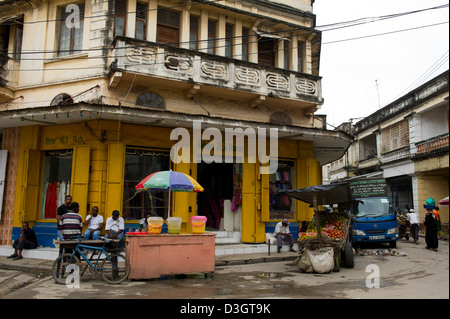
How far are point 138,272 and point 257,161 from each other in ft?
22.1

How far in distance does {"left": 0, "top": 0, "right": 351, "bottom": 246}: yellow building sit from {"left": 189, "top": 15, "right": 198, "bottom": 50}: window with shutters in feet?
0.14

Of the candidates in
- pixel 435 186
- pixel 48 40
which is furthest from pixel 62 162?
pixel 435 186

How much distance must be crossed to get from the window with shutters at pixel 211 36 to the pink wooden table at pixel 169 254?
794 centimetres

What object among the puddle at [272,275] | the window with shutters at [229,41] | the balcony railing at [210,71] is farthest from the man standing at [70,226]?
the window with shutters at [229,41]

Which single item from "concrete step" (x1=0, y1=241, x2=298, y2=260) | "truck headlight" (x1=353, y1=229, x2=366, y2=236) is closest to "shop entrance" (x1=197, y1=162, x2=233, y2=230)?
"concrete step" (x1=0, y1=241, x2=298, y2=260)

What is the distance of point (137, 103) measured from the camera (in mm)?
12320

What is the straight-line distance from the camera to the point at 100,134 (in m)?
11.5

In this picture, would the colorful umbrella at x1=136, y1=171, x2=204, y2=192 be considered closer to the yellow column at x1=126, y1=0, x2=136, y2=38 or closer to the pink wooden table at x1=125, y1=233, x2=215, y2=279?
the pink wooden table at x1=125, y1=233, x2=215, y2=279

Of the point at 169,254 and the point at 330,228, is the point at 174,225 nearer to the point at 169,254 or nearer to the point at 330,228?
the point at 169,254

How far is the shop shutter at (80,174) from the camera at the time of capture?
443 inches

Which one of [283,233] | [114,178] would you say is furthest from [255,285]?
[114,178]

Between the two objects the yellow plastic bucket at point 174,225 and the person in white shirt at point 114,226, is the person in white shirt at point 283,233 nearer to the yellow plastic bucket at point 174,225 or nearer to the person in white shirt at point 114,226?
the yellow plastic bucket at point 174,225

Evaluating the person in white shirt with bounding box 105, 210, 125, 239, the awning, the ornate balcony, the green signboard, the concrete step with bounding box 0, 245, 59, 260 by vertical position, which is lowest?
the concrete step with bounding box 0, 245, 59, 260

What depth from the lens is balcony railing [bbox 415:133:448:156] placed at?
19934mm
